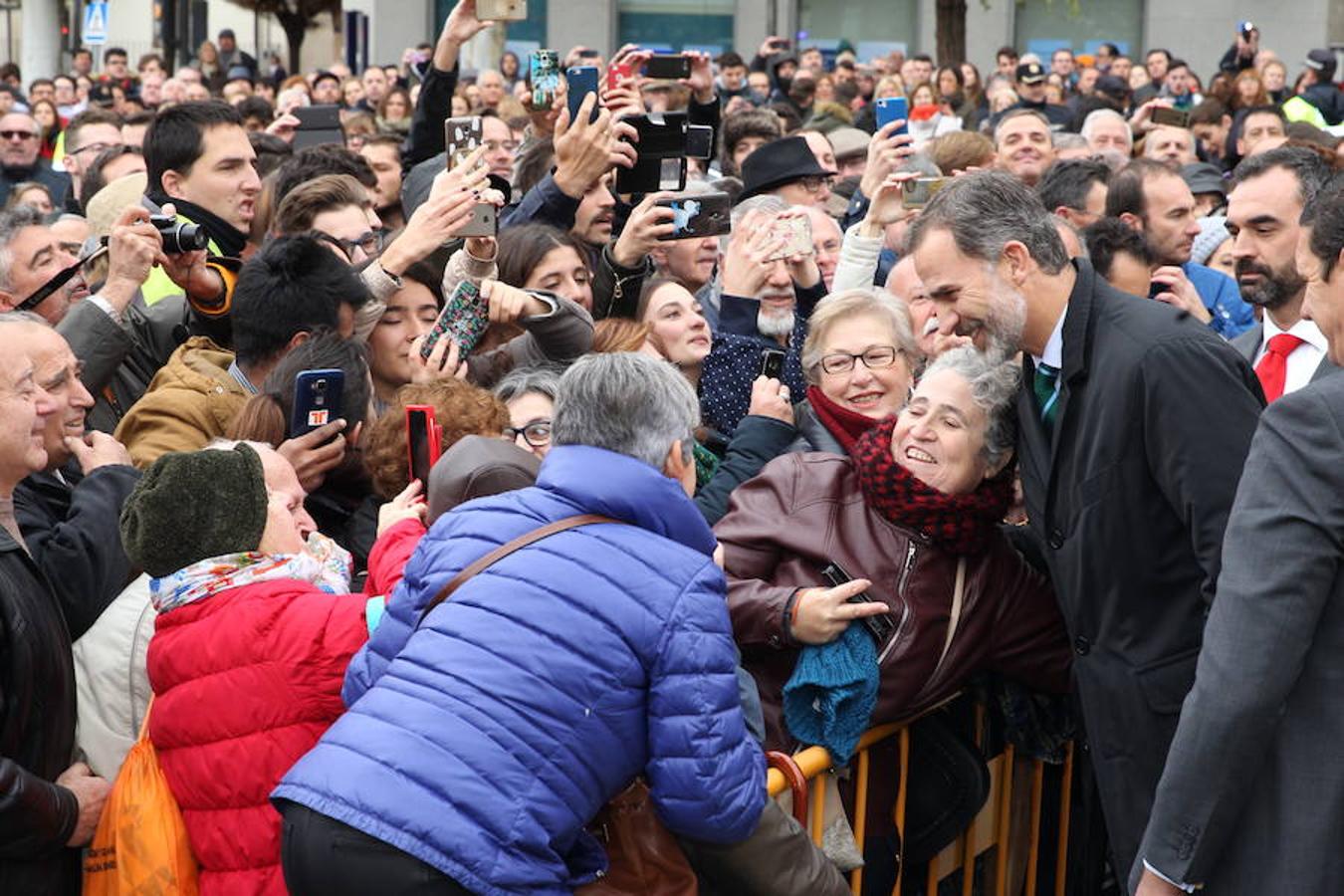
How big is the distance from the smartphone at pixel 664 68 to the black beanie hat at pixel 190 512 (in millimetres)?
4582

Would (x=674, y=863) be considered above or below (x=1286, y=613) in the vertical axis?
below

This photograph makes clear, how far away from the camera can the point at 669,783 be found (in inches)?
124

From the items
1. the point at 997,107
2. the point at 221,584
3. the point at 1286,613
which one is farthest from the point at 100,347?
the point at 997,107

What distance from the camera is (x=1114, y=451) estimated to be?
3770 millimetres

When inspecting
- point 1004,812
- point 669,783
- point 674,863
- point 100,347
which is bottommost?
point 1004,812

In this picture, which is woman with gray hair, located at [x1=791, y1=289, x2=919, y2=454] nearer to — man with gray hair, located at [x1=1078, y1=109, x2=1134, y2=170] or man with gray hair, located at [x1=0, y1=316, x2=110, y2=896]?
man with gray hair, located at [x1=0, y1=316, x2=110, y2=896]

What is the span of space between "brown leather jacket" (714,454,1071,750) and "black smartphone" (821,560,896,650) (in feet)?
0.05

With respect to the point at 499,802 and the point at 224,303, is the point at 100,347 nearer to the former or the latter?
the point at 224,303

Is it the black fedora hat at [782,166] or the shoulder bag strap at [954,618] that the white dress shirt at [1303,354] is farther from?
the black fedora hat at [782,166]

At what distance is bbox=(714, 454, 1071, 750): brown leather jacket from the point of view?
4.00 meters

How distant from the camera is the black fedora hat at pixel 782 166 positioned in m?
7.60

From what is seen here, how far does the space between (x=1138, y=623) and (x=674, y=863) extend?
119cm

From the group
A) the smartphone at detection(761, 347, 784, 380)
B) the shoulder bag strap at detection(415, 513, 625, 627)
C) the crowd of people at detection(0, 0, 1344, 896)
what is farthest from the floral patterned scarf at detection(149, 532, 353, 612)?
the smartphone at detection(761, 347, 784, 380)

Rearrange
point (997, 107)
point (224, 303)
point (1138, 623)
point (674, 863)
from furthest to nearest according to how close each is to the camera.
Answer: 1. point (997, 107)
2. point (224, 303)
3. point (1138, 623)
4. point (674, 863)
